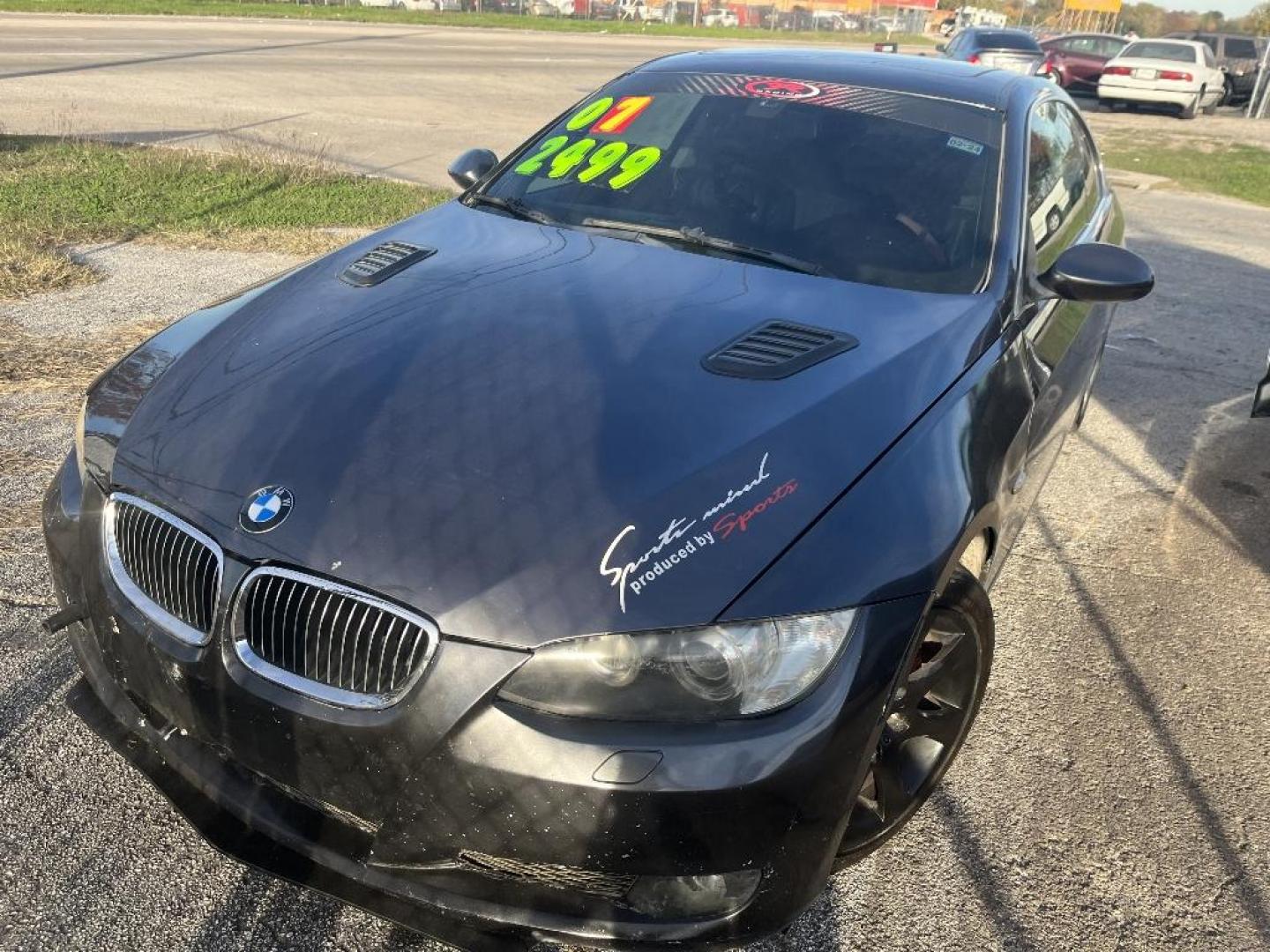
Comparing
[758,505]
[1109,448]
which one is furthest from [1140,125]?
[758,505]

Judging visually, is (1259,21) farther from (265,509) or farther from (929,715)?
(265,509)

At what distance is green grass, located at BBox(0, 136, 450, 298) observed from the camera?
7117mm

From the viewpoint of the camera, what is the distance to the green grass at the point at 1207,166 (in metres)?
13.9

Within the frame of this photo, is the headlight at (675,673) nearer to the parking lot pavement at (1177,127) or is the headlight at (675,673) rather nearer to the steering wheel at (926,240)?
the steering wheel at (926,240)

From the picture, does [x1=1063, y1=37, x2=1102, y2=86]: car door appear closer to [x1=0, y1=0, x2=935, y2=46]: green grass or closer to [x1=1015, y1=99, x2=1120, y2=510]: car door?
[x1=0, y1=0, x2=935, y2=46]: green grass

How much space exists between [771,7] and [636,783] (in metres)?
59.7

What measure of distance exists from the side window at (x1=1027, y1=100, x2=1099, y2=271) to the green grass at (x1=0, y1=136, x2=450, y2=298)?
16.0 ft

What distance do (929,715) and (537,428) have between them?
1.17 meters

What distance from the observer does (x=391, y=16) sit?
37.6 metres

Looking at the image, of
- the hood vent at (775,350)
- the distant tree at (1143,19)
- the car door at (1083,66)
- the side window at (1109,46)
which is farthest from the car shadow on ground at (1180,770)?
the distant tree at (1143,19)

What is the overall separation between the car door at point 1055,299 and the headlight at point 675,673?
129cm

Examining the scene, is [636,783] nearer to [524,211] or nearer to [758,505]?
[758,505]

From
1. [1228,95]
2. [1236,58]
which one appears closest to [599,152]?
[1228,95]

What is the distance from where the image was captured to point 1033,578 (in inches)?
155
